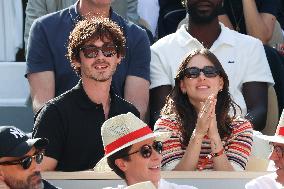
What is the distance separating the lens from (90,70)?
6.52 m

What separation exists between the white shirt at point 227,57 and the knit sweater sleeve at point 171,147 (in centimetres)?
111

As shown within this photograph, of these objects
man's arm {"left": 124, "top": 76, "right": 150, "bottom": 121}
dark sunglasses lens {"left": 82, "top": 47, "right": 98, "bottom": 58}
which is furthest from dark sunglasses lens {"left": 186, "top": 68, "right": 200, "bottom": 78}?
man's arm {"left": 124, "top": 76, "right": 150, "bottom": 121}

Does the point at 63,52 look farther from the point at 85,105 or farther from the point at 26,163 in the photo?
the point at 26,163

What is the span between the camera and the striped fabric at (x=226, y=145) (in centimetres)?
628

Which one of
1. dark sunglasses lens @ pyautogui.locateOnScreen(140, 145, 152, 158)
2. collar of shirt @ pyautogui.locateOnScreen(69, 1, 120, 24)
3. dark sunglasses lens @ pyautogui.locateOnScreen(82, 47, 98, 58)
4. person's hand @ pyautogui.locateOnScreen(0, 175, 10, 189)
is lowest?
person's hand @ pyautogui.locateOnScreen(0, 175, 10, 189)

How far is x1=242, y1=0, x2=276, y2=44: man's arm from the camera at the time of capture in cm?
862

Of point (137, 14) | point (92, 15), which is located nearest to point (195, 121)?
point (92, 15)

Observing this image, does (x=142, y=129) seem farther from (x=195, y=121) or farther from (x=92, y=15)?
(x=92, y=15)

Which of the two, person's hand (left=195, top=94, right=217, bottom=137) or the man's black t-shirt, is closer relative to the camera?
person's hand (left=195, top=94, right=217, bottom=137)

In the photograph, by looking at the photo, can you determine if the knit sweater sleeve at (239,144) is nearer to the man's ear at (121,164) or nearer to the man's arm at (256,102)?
the man's arm at (256,102)

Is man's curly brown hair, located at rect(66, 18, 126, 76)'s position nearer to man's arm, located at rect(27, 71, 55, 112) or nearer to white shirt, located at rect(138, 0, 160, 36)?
man's arm, located at rect(27, 71, 55, 112)

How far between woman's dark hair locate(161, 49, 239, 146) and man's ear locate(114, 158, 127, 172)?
3.31 ft

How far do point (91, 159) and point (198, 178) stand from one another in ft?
2.64

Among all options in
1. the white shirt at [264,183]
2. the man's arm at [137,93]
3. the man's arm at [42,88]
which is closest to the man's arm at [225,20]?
the man's arm at [137,93]
